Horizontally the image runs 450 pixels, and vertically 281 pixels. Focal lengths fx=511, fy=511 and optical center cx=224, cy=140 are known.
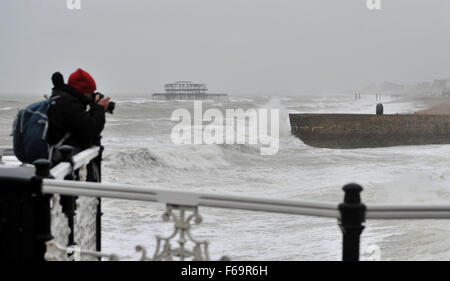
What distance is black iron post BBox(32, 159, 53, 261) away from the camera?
2.72 m

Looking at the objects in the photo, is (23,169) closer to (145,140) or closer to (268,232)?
(268,232)

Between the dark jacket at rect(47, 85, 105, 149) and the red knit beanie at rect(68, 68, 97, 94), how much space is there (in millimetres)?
86

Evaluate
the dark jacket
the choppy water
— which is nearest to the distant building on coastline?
the choppy water

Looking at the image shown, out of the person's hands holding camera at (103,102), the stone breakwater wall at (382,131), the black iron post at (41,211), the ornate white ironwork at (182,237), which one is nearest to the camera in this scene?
the ornate white ironwork at (182,237)

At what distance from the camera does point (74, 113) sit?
346 centimetres

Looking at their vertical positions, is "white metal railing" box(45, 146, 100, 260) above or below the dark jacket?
below

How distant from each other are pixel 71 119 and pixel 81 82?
1.24 feet

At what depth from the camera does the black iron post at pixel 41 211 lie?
272cm

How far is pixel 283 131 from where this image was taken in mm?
31906

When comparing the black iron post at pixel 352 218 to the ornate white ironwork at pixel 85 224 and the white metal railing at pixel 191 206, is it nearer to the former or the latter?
the white metal railing at pixel 191 206

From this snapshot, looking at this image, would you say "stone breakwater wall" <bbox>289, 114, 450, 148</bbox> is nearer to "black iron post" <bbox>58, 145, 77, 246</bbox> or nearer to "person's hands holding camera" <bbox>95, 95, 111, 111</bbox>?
"person's hands holding camera" <bbox>95, 95, 111, 111</bbox>

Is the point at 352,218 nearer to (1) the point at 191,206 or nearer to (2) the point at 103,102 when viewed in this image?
(1) the point at 191,206

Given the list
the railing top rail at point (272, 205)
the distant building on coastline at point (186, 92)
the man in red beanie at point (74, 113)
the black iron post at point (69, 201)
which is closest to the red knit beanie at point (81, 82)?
the man in red beanie at point (74, 113)

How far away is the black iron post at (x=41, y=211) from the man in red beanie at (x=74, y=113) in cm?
79
